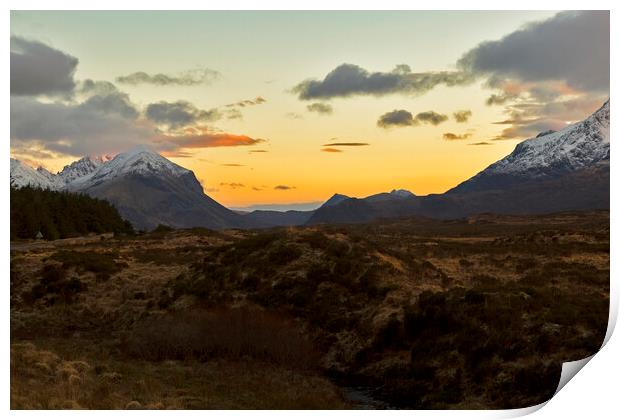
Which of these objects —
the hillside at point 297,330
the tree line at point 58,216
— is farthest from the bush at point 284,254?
the tree line at point 58,216

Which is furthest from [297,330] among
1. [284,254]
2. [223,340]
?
[284,254]

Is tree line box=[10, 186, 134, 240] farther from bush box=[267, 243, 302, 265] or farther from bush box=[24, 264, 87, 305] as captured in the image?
bush box=[267, 243, 302, 265]

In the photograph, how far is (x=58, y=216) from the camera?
101 meters

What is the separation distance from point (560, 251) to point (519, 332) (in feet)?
130

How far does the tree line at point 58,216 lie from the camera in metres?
88.4

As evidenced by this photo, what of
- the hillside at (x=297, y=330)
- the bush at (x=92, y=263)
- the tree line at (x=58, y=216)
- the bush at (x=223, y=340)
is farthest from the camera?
the tree line at (x=58, y=216)

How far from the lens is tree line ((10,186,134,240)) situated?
290ft

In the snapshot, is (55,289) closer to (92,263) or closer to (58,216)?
(92,263)

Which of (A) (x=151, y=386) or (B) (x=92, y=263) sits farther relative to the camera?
(B) (x=92, y=263)

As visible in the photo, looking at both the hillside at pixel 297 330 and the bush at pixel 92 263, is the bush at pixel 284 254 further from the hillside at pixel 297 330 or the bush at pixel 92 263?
the bush at pixel 92 263

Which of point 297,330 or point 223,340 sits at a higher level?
point 223,340

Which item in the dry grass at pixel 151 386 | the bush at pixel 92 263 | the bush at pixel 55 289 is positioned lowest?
the dry grass at pixel 151 386
